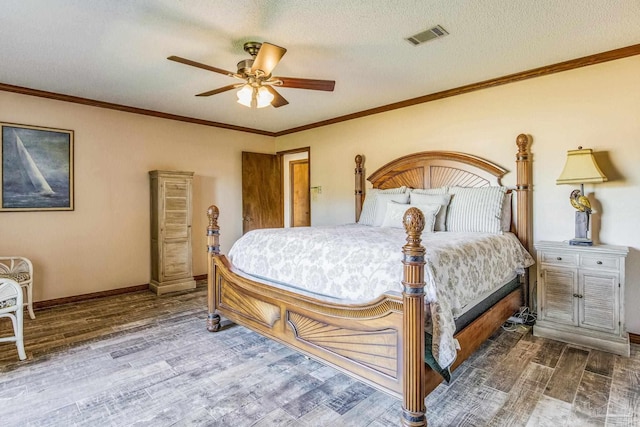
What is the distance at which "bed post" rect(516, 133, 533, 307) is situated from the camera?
11.1 ft

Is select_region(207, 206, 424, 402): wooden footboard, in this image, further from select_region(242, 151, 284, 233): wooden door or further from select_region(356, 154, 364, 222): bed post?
select_region(242, 151, 284, 233): wooden door

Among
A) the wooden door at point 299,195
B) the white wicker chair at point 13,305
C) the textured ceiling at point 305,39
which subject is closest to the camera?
the textured ceiling at point 305,39

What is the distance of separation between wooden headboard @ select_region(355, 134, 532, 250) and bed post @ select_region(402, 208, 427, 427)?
7.42ft

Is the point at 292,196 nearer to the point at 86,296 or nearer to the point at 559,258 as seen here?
the point at 86,296

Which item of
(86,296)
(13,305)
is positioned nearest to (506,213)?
(13,305)

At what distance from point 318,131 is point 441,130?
2.14 m

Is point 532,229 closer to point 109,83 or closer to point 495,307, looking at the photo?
point 495,307

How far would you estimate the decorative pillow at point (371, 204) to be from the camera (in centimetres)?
425

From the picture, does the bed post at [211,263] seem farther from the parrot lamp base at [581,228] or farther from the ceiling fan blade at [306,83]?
the parrot lamp base at [581,228]

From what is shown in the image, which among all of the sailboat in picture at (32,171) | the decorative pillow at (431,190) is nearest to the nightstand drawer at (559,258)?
the decorative pillow at (431,190)

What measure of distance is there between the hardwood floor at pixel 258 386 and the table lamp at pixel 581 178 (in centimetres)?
95

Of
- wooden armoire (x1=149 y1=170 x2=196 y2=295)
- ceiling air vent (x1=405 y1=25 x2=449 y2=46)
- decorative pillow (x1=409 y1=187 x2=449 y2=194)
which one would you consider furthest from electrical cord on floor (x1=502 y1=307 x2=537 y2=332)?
wooden armoire (x1=149 y1=170 x2=196 y2=295)

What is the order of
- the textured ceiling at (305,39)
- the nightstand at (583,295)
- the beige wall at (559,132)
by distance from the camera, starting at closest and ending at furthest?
1. the textured ceiling at (305,39)
2. the nightstand at (583,295)
3. the beige wall at (559,132)

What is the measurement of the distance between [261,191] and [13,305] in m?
3.84
